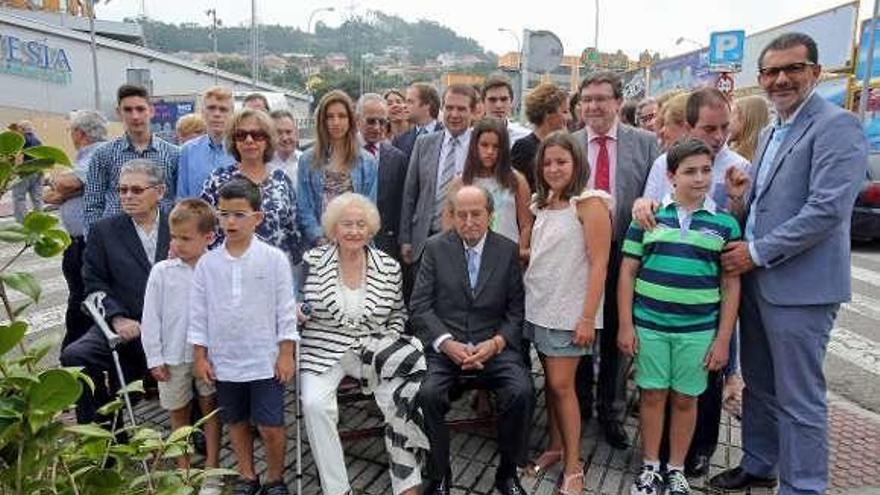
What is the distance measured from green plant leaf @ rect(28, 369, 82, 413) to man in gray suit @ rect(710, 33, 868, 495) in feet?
9.61

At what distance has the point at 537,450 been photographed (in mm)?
3863

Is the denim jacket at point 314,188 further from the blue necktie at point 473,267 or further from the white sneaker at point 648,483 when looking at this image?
the white sneaker at point 648,483

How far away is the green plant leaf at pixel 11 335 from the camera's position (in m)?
0.96

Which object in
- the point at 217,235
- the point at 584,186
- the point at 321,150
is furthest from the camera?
the point at 321,150

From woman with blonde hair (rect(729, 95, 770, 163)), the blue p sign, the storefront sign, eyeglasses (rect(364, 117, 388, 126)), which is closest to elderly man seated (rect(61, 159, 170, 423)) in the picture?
eyeglasses (rect(364, 117, 388, 126))

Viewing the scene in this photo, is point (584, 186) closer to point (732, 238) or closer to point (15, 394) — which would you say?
point (732, 238)

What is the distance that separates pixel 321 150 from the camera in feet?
14.4

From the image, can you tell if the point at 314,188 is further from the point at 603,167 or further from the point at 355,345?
the point at 603,167

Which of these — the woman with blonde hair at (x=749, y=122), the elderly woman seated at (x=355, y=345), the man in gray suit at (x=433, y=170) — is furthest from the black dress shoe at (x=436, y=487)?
the woman with blonde hair at (x=749, y=122)

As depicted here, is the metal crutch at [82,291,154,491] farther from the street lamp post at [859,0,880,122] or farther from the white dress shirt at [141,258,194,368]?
the street lamp post at [859,0,880,122]

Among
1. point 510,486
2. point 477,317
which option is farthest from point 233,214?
point 510,486

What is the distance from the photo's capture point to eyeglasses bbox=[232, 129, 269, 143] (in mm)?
3893

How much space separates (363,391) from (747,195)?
239 cm

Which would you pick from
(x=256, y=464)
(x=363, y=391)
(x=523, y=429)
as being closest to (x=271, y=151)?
(x=363, y=391)
